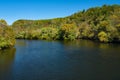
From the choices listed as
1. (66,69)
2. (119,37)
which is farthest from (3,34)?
(119,37)

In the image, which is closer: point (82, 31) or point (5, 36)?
point (5, 36)

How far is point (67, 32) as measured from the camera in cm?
12362

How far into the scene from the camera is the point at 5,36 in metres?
66.6

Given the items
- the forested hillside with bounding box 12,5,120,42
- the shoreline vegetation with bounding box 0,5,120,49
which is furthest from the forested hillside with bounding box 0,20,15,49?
the forested hillside with bounding box 12,5,120,42

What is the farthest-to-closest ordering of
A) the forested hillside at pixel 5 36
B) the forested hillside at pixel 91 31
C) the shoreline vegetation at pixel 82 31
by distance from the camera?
1. the forested hillside at pixel 91 31
2. the shoreline vegetation at pixel 82 31
3. the forested hillside at pixel 5 36

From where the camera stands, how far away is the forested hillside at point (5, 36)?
6504cm

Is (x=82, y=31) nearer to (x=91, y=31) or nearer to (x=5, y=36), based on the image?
(x=91, y=31)

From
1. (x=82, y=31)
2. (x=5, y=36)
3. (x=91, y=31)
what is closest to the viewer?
(x=5, y=36)

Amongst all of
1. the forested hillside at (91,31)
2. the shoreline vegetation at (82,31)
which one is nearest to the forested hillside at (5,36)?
the shoreline vegetation at (82,31)

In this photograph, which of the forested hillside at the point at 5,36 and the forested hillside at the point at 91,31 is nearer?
the forested hillside at the point at 5,36

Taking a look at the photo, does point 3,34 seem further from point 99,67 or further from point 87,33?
point 87,33

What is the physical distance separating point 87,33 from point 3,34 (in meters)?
69.6

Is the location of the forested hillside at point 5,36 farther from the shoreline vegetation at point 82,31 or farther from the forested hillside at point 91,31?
the forested hillside at point 91,31

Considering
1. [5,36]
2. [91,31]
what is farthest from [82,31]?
[5,36]
